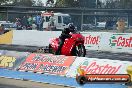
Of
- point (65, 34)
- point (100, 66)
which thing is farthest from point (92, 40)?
point (100, 66)

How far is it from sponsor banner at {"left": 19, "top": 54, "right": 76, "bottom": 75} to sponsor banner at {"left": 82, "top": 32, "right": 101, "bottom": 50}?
9840 millimetres

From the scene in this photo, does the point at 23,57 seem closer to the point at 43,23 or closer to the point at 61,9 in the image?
the point at 43,23

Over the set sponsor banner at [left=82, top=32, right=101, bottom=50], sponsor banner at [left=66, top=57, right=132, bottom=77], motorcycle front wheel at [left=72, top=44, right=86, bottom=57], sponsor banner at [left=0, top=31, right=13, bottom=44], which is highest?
sponsor banner at [left=66, top=57, right=132, bottom=77]

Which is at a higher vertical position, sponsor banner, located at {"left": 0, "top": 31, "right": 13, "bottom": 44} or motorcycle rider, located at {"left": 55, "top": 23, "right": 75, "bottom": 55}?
motorcycle rider, located at {"left": 55, "top": 23, "right": 75, "bottom": 55}

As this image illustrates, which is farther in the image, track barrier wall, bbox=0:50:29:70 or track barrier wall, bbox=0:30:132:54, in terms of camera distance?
track barrier wall, bbox=0:30:132:54

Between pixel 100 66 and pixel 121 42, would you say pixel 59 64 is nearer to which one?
pixel 100 66

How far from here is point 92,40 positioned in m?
24.2

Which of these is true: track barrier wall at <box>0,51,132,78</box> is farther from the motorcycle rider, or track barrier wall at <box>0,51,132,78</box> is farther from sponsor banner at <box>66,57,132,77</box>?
the motorcycle rider

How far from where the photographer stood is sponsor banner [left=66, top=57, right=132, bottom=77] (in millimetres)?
11261

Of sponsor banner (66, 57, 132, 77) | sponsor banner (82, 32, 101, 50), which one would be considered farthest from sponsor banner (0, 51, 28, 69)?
sponsor banner (82, 32, 101, 50)

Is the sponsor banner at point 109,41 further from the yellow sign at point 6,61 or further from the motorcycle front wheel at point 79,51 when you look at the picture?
the yellow sign at point 6,61

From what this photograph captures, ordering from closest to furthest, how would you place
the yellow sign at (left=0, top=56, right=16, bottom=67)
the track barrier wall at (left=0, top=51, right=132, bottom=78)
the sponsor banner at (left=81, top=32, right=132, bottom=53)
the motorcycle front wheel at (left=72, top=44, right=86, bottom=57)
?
the track barrier wall at (left=0, top=51, right=132, bottom=78) → the yellow sign at (left=0, top=56, right=16, bottom=67) → the motorcycle front wheel at (left=72, top=44, right=86, bottom=57) → the sponsor banner at (left=81, top=32, right=132, bottom=53)

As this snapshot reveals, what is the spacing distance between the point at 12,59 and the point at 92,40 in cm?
Result: 998

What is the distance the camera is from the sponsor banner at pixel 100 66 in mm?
11261
